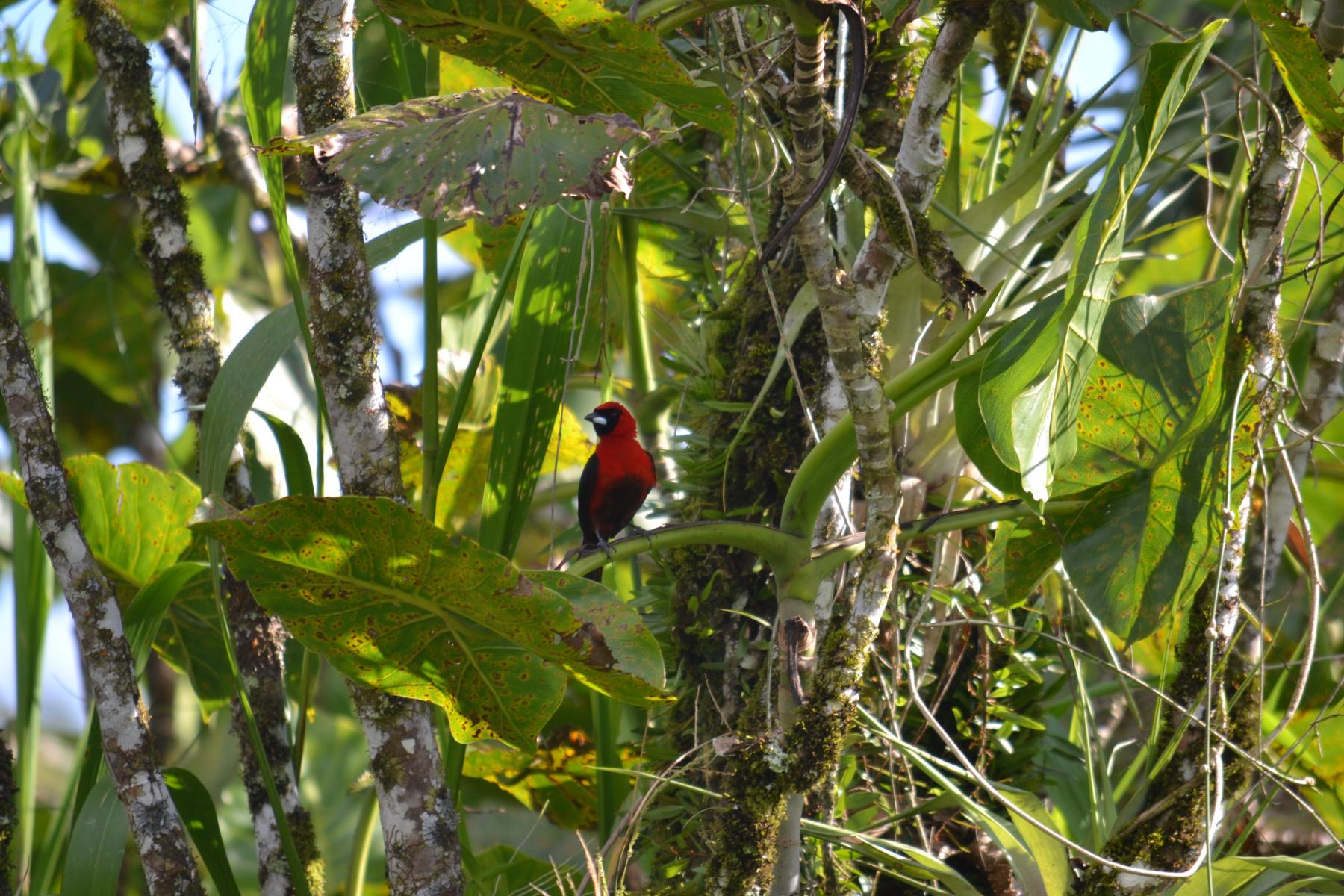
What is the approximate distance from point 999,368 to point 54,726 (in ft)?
15.2

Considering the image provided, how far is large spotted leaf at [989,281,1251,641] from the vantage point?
143 cm

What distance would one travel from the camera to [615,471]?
2.70 m

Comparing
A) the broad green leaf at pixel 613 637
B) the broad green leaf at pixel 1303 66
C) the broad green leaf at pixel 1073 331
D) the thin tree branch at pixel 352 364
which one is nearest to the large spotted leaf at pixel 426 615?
the broad green leaf at pixel 613 637

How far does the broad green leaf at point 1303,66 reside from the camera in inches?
47.4

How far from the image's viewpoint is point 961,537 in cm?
185

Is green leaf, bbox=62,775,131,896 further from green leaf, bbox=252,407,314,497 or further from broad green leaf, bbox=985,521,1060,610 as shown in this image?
broad green leaf, bbox=985,521,1060,610

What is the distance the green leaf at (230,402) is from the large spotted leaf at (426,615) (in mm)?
234

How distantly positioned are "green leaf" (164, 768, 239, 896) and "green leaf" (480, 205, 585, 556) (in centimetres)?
61

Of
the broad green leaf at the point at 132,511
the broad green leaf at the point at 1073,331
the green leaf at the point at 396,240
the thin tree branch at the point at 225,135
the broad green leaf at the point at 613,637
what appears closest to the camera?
the broad green leaf at the point at 1073,331

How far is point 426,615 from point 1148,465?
97 cm

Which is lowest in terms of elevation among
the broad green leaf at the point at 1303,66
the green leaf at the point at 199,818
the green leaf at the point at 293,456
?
the green leaf at the point at 199,818

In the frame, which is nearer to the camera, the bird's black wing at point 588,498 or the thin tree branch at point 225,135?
the thin tree branch at point 225,135

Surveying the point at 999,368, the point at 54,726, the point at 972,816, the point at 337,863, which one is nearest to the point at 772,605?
the point at 972,816

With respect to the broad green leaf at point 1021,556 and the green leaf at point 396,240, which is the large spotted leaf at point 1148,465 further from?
the green leaf at point 396,240
